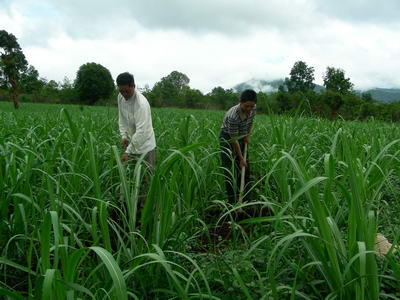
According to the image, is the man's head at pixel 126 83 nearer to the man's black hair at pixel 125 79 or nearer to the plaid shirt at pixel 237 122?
the man's black hair at pixel 125 79

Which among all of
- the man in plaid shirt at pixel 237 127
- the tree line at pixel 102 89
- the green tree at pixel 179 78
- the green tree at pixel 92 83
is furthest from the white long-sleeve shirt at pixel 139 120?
the green tree at pixel 179 78

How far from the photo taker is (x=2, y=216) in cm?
180

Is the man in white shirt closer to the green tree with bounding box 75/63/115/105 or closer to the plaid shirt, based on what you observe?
the plaid shirt

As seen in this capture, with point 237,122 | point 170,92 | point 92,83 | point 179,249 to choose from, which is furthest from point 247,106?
point 92,83

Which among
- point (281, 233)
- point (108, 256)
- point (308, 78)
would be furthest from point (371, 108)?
point (308, 78)

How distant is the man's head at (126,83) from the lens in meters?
2.91

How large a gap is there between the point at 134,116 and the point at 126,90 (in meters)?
0.25

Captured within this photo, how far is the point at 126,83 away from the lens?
2.92 m

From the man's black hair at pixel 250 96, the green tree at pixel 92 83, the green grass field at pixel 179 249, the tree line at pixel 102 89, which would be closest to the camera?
the green grass field at pixel 179 249

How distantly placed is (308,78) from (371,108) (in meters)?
33.8

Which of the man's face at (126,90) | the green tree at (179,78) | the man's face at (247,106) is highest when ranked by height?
the green tree at (179,78)

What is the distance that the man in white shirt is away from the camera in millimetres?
2947

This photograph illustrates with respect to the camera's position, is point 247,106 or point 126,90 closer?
point 126,90

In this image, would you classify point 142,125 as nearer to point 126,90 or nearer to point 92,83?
point 126,90
